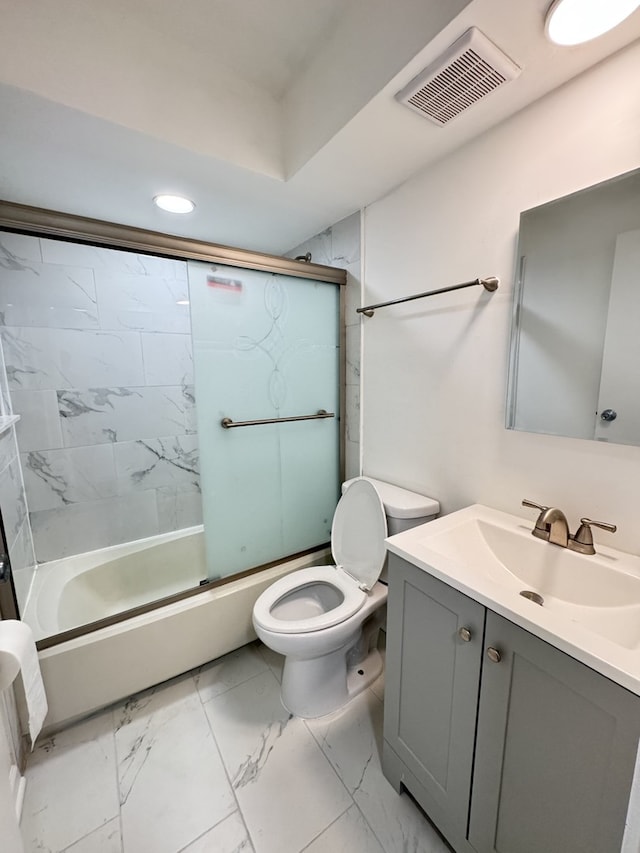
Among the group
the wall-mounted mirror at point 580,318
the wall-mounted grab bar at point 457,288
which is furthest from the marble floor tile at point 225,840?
the wall-mounted grab bar at point 457,288

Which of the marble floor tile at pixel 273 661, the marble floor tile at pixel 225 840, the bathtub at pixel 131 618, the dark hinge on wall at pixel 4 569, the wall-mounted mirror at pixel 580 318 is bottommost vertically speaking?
the marble floor tile at pixel 273 661

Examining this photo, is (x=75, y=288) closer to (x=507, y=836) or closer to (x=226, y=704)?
(x=226, y=704)

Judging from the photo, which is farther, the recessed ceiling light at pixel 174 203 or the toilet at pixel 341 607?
the recessed ceiling light at pixel 174 203

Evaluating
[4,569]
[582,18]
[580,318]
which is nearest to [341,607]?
[4,569]

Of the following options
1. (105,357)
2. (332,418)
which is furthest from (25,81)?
(332,418)

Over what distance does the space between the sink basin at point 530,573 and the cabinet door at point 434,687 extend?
2.3 inches

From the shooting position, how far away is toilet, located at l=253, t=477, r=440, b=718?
1.31 metres

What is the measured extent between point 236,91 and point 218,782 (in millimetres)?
2491

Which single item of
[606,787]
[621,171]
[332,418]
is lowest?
[606,787]

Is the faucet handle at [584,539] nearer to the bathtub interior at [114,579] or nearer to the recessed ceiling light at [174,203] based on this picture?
the bathtub interior at [114,579]

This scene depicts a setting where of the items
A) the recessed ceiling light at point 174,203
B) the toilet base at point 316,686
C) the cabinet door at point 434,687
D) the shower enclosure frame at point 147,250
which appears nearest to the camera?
the cabinet door at point 434,687

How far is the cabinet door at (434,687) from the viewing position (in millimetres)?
870

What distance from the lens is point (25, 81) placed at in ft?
3.04

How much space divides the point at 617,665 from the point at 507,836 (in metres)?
0.59
